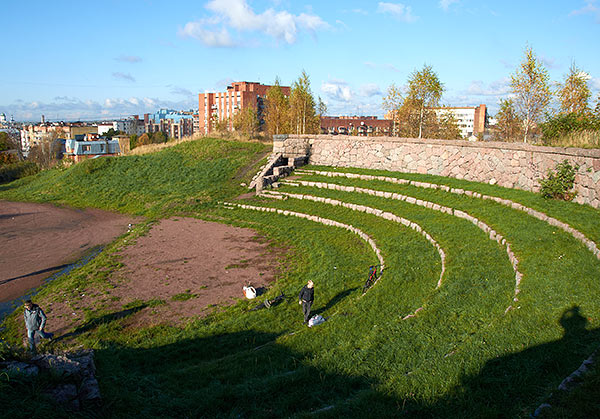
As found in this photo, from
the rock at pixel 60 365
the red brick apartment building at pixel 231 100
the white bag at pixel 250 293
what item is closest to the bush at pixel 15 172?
the white bag at pixel 250 293

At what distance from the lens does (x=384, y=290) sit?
10.5 metres

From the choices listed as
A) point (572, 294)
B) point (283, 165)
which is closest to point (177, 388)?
point (572, 294)

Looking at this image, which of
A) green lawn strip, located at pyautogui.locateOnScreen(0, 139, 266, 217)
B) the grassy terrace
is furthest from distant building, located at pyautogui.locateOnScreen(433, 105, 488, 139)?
the grassy terrace

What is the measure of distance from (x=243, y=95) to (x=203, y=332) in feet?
344

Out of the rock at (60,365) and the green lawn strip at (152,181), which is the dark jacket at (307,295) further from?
the green lawn strip at (152,181)

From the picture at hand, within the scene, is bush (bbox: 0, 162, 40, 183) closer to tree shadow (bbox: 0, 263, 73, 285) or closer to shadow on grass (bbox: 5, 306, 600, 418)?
tree shadow (bbox: 0, 263, 73, 285)

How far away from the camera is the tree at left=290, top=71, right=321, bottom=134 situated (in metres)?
40.0

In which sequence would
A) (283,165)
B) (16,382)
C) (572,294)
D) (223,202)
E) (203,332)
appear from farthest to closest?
(283,165) → (223,202) → (203,332) → (572,294) → (16,382)

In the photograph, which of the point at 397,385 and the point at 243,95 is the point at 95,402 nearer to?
the point at 397,385

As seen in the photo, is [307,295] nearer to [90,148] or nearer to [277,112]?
[277,112]

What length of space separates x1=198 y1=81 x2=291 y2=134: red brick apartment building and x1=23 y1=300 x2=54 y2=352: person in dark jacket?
278ft

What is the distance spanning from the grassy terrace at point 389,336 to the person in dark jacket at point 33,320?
948 mm

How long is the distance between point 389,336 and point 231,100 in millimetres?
121436

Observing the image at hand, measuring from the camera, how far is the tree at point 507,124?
98.6ft
